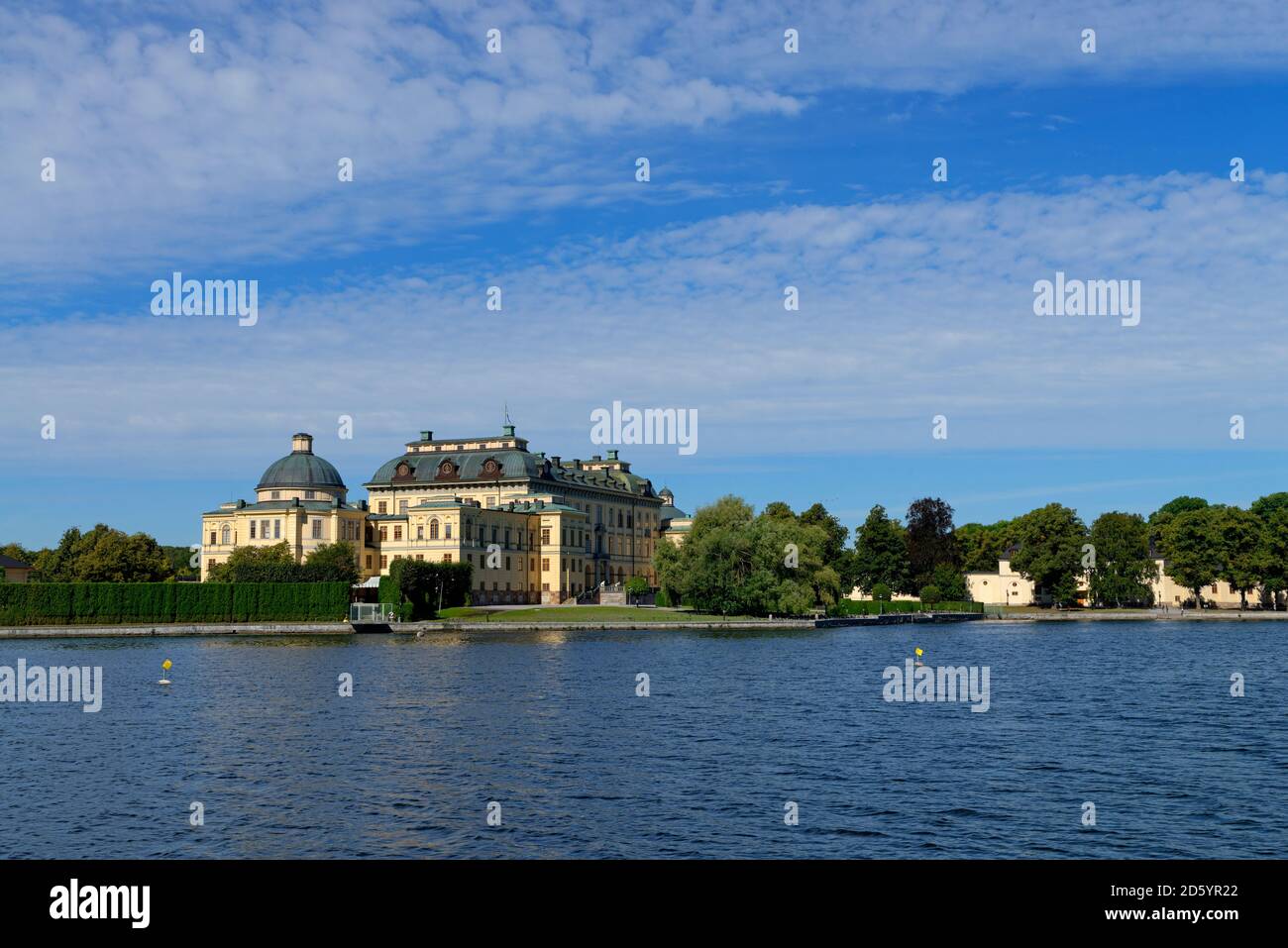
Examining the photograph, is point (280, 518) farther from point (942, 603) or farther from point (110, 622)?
point (942, 603)

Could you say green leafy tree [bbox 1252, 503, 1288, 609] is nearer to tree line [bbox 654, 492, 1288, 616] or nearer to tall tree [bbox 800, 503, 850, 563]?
tree line [bbox 654, 492, 1288, 616]

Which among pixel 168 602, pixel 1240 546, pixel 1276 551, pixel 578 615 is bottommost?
pixel 578 615

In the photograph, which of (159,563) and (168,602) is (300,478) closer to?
(159,563)

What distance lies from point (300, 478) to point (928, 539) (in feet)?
258

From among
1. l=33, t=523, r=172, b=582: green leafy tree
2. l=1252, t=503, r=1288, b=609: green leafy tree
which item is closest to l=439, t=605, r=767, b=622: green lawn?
l=33, t=523, r=172, b=582: green leafy tree

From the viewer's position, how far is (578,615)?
110000 millimetres

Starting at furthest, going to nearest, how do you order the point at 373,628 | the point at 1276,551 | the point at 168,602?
the point at 1276,551 → the point at 168,602 → the point at 373,628

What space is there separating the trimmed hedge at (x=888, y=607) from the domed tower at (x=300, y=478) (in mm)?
58250

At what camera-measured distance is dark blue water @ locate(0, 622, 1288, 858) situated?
2161cm

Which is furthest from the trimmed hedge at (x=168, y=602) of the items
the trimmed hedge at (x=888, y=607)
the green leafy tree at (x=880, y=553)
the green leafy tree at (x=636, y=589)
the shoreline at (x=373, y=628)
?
the green leafy tree at (x=880, y=553)

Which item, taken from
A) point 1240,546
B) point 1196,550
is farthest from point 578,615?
point 1240,546

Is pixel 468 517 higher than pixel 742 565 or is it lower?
higher

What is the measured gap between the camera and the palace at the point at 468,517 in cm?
13400

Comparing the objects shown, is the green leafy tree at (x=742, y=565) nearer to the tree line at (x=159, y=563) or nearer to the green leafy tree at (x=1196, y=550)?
the tree line at (x=159, y=563)
